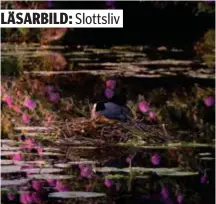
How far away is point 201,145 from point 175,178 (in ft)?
2.19

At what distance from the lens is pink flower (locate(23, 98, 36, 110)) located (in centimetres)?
520

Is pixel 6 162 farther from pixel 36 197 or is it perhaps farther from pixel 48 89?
pixel 48 89

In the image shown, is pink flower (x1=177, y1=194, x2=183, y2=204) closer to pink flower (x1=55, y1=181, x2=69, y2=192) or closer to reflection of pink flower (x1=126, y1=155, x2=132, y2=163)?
reflection of pink flower (x1=126, y1=155, x2=132, y2=163)

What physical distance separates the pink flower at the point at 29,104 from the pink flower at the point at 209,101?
4.80 feet

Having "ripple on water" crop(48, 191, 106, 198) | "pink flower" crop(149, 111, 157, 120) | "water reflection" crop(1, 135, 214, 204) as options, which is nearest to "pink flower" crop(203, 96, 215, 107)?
"pink flower" crop(149, 111, 157, 120)

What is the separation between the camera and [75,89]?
657 centimetres

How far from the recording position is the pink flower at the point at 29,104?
A: 5.20m

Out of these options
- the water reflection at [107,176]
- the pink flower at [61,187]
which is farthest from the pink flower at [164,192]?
the pink flower at [61,187]

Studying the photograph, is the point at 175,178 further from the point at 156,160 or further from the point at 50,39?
the point at 50,39

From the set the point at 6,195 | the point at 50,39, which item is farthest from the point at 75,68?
the point at 6,195

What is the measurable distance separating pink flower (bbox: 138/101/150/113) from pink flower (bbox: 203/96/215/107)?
1.75ft

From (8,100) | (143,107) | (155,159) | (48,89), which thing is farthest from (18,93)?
(155,159)

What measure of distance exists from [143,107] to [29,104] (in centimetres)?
92

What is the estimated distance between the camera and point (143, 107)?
18.6 feet
